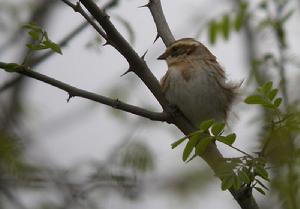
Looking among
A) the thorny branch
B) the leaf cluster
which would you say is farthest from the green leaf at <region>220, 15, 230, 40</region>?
the leaf cluster

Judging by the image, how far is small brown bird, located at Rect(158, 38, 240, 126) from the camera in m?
4.41

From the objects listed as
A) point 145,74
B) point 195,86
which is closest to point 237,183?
point 145,74

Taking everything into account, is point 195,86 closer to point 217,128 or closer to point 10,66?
point 217,128

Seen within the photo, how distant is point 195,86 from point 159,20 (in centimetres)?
82

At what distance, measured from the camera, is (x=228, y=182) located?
2.81m

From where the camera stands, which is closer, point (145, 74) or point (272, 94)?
point (272, 94)

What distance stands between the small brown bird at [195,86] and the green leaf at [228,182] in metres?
1.39

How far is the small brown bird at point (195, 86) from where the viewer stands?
4414 mm

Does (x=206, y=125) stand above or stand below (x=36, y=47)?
below

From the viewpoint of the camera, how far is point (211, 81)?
4.68m

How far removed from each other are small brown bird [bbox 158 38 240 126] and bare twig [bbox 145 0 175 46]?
0.40m

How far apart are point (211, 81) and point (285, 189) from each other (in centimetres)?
220

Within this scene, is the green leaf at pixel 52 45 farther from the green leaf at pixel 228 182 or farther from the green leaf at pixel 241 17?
the green leaf at pixel 241 17

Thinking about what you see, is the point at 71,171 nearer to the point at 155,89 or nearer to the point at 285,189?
the point at 155,89
